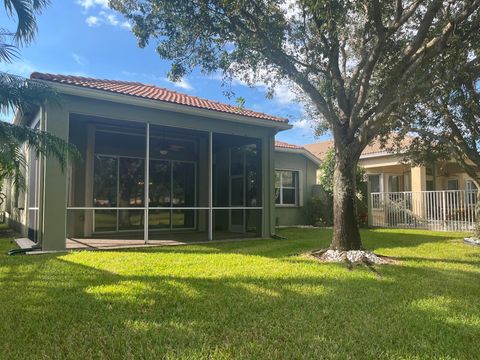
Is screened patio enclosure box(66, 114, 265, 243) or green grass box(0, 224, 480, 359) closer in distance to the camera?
green grass box(0, 224, 480, 359)

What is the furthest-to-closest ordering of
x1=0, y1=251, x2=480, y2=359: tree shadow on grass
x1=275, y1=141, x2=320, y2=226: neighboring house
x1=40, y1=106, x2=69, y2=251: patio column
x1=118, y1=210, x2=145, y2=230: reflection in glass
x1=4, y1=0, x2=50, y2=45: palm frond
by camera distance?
x1=275, y1=141, x2=320, y2=226: neighboring house → x1=118, y1=210, x2=145, y2=230: reflection in glass → x1=40, y1=106, x2=69, y2=251: patio column → x1=4, y1=0, x2=50, y2=45: palm frond → x1=0, y1=251, x2=480, y2=359: tree shadow on grass

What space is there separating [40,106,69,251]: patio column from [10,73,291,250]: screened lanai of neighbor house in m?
0.02

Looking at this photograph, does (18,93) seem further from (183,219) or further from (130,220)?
(183,219)

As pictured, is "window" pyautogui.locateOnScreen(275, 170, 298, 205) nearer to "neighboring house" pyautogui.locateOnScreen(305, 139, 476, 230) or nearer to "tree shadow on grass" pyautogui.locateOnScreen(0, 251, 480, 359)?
"neighboring house" pyautogui.locateOnScreen(305, 139, 476, 230)

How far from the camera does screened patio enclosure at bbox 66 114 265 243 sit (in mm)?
11633

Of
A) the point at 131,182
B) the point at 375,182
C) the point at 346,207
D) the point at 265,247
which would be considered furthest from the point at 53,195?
the point at 375,182

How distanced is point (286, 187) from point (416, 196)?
5.81 m

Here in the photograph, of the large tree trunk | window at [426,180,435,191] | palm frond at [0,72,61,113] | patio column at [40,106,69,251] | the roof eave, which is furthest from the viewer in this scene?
window at [426,180,435,191]

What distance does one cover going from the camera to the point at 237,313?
4090 mm

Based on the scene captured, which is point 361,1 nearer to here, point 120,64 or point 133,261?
point 133,261

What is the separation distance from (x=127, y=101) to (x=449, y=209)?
43.9 ft

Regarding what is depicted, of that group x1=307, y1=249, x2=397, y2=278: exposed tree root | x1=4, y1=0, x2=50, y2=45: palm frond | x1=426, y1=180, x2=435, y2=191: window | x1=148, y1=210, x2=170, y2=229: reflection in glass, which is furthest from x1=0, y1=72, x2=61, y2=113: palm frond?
x1=426, y1=180, x2=435, y2=191: window

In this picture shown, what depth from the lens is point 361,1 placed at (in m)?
6.53

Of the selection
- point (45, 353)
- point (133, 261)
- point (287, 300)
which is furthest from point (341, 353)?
point (133, 261)
